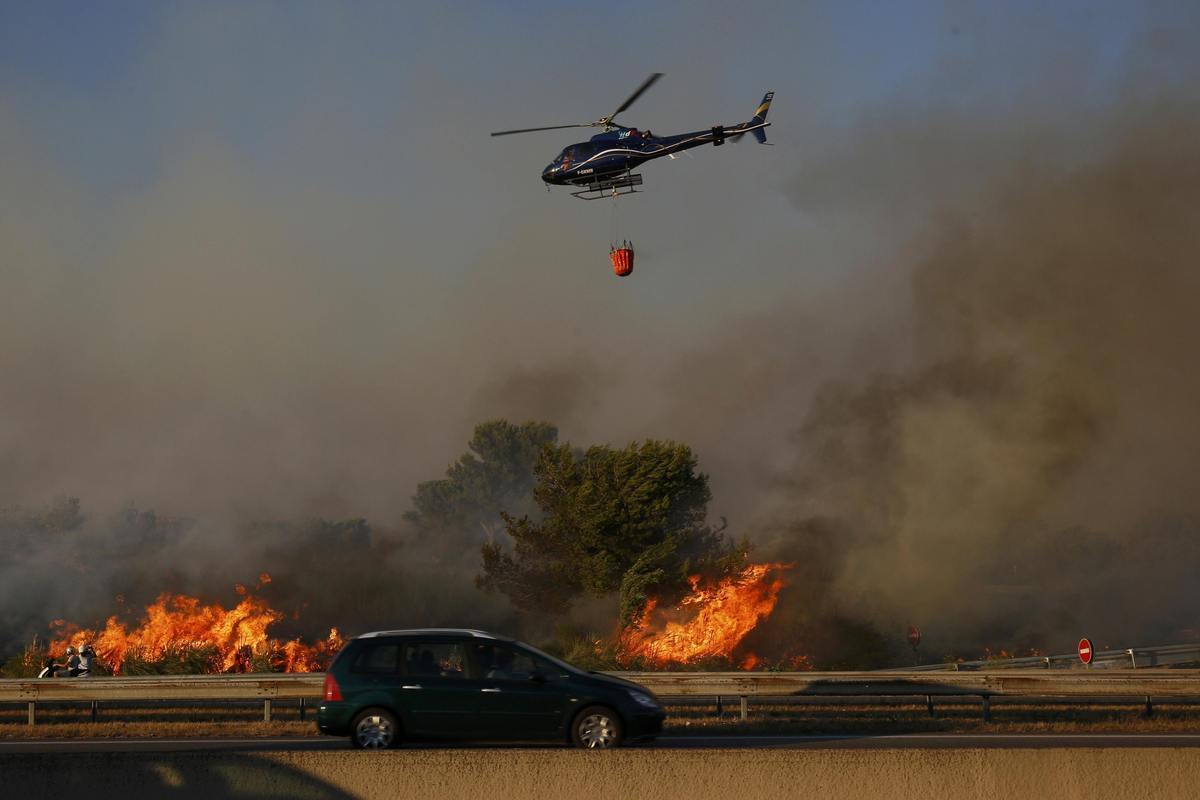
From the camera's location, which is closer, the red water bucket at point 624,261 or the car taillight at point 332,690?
the car taillight at point 332,690

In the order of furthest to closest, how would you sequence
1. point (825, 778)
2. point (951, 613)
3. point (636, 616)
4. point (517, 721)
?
point (951, 613) → point (636, 616) → point (517, 721) → point (825, 778)

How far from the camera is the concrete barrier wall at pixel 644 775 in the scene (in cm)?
1052

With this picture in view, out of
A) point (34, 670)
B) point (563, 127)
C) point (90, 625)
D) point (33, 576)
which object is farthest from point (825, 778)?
point (33, 576)

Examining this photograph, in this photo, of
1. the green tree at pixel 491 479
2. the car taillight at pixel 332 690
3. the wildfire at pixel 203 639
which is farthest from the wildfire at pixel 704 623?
the green tree at pixel 491 479

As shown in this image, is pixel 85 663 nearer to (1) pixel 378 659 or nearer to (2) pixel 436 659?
(1) pixel 378 659

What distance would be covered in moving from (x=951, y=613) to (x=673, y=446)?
16676 mm

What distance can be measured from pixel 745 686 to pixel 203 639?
27.6 meters

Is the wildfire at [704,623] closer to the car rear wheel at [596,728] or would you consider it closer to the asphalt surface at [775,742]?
the asphalt surface at [775,742]

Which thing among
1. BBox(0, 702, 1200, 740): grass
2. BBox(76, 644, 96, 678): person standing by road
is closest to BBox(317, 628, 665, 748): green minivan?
BBox(0, 702, 1200, 740): grass

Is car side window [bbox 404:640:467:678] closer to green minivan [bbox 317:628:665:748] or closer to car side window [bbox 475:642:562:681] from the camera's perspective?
green minivan [bbox 317:628:665:748]

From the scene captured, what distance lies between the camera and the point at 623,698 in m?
15.3

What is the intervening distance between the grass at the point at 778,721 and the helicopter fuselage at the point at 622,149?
66.2 ft

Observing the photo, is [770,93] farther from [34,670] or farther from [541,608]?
[34,670]

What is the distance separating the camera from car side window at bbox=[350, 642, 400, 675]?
15664 mm
